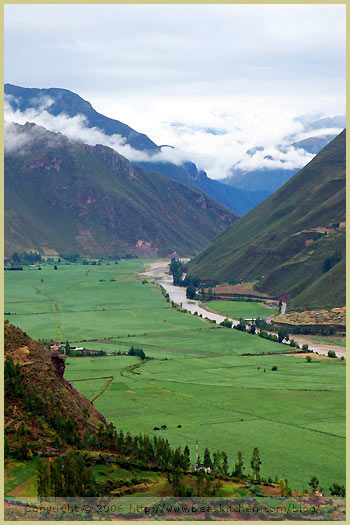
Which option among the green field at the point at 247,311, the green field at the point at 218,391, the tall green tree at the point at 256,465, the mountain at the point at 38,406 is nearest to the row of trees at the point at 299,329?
the green field at the point at 218,391

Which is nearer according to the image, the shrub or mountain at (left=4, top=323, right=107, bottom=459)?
the shrub

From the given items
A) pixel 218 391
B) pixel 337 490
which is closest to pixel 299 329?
pixel 218 391

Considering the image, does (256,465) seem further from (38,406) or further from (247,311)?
(247,311)

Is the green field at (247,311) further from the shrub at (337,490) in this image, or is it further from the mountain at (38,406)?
the shrub at (337,490)

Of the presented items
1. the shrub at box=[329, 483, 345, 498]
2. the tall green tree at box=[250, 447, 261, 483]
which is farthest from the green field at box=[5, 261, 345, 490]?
the shrub at box=[329, 483, 345, 498]

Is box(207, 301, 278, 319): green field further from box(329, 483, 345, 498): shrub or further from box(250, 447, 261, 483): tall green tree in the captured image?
box(329, 483, 345, 498): shrub

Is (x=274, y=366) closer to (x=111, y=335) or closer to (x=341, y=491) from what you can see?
(x=111, y=335)

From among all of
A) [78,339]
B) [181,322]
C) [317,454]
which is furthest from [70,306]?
[317,454]
